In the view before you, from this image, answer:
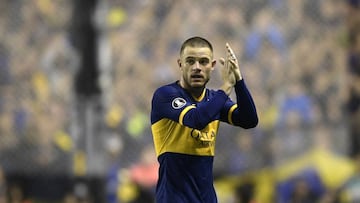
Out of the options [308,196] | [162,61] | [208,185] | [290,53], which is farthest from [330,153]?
[208,185]

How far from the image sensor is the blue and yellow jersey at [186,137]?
5.16 m

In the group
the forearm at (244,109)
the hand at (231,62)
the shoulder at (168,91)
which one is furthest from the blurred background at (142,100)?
the hand at (231,62)

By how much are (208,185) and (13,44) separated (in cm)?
575

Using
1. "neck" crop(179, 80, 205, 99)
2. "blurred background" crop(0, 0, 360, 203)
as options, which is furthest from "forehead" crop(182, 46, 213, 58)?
"blurred background" crop(0, 0, 360, 203)

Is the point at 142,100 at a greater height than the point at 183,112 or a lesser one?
greater

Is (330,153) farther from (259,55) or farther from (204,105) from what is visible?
(204,105)

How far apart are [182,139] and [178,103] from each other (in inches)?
8.8

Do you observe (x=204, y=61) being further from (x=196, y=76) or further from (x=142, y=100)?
(x=142, y=100)

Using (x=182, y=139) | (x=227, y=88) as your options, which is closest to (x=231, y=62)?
(x=227, y=88)

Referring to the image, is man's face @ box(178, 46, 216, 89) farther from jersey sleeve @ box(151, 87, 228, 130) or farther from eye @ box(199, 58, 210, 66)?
jersey sleeve @ box(151, 87, 228, 130)

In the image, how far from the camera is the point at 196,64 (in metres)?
5.20

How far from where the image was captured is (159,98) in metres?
5.34

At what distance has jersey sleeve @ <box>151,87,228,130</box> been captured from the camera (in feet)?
16.8

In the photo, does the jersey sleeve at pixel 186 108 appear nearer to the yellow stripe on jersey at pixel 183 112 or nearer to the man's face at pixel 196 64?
the yellow stripe on jersey at pixel 183 112
